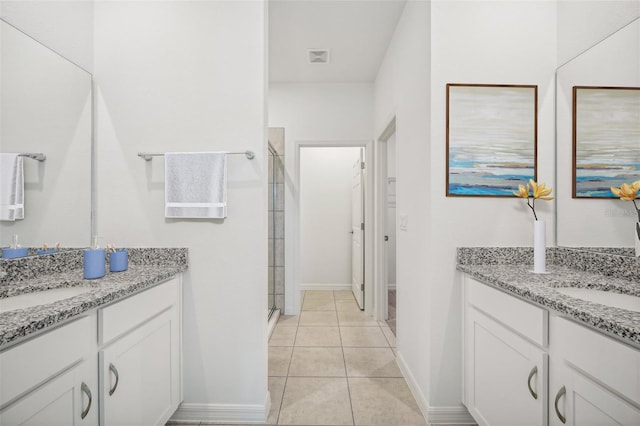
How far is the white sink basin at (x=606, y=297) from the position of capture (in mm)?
1072

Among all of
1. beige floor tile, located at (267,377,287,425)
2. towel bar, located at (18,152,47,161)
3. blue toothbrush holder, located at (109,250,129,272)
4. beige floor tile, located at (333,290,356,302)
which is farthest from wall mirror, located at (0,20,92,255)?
beige floor tile, located at (333,290,356,302)

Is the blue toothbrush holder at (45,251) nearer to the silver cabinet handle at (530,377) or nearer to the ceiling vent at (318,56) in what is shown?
the silver cabinet handle at (530,377)

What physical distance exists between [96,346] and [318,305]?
9.83ft

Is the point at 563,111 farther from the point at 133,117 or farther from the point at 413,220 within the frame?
the point at 133,117

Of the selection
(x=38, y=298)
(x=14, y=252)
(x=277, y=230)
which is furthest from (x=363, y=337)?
(x=14, y=252)

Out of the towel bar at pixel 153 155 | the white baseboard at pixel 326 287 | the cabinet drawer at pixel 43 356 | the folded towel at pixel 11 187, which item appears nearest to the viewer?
the cabinet drawer at pixel 43 356

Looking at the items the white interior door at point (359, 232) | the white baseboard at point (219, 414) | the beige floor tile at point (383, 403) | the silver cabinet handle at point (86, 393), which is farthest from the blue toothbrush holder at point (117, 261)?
the white interior door at point (359, 232)

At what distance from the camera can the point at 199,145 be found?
174cm

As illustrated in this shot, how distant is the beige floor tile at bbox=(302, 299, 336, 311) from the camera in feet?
12.3

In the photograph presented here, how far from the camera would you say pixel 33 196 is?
1.42 metres

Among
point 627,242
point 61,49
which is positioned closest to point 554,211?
point 627,242

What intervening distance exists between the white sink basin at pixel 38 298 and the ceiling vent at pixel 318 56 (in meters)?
2.56

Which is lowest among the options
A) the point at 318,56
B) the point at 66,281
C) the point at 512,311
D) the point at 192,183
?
the point at 512,311

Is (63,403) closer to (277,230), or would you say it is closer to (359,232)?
(277,230)
